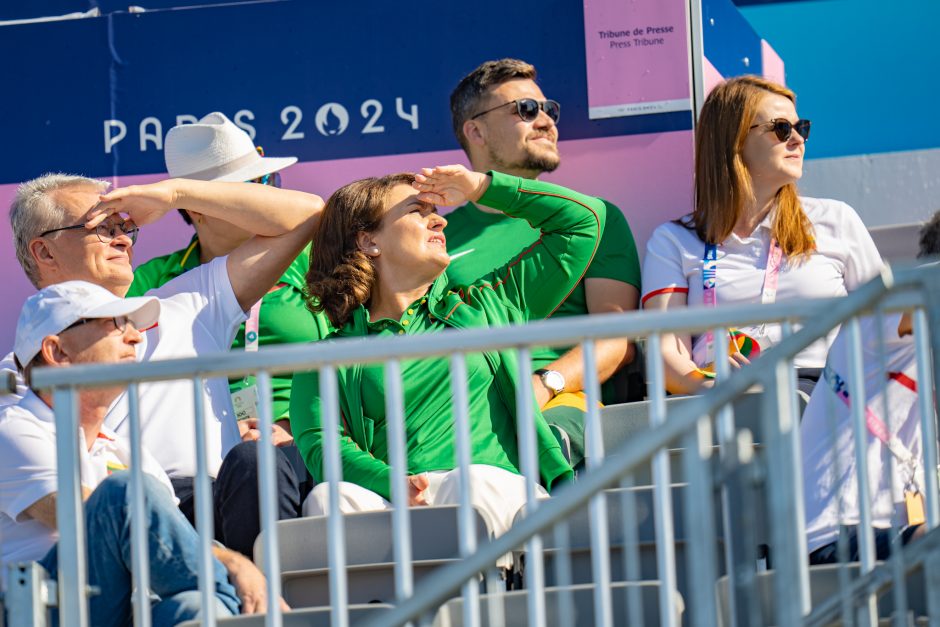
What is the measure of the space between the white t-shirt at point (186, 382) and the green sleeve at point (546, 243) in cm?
84

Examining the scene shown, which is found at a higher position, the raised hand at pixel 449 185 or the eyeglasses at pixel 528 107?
the eyeglasses at pixel 528 107

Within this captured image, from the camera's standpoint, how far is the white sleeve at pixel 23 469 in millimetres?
3682

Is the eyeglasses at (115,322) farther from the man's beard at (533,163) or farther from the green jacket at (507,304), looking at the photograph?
the man's beard at (533,163)

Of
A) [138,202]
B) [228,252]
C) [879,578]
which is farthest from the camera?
[228,252]

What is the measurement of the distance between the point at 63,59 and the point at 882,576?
15.0 feet

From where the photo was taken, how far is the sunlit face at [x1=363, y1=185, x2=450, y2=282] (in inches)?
184

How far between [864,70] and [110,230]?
395 cm

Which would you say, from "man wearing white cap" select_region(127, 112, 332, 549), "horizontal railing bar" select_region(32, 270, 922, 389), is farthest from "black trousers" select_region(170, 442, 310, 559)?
"horizontal railing bar" select_region(32, 270, 922, 389)

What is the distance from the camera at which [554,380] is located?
489 centimetres

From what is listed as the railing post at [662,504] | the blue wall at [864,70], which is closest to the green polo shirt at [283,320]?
the railing post at [662,504]

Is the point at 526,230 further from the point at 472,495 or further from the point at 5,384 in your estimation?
the point at 5,384

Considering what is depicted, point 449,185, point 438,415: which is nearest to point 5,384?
point 438,415

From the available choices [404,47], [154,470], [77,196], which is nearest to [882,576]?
[154,470]

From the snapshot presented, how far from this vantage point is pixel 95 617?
10.9 feet
